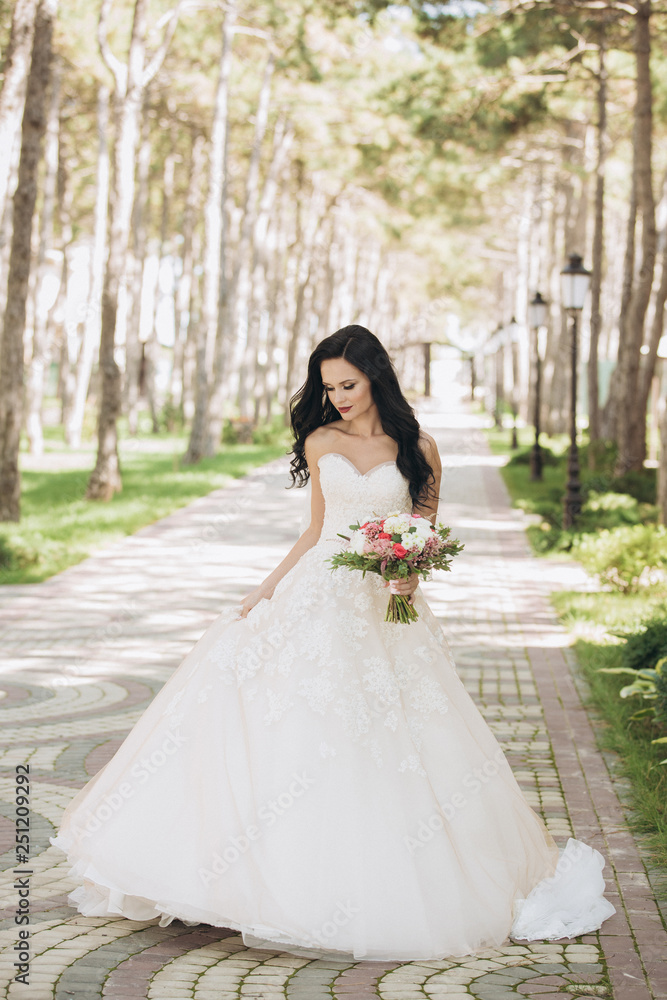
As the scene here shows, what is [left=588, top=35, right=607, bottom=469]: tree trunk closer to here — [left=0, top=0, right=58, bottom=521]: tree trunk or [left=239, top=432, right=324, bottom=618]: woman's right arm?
[left=0, top=0, right=58, bottom=521]: tree trunk

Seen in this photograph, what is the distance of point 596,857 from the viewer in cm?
455

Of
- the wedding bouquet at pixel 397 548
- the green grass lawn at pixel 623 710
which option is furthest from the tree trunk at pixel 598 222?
the wedding bouquet at pixel 397 548

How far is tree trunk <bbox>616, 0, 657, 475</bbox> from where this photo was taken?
17.3 metres

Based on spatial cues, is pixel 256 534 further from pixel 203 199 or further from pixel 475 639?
pixel 203 199

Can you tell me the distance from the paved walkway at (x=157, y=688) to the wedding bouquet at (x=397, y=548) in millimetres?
1370

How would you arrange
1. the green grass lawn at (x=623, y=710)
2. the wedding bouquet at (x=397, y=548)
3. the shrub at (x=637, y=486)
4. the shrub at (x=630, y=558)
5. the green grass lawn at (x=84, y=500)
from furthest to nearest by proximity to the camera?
the shrub at (x=637, y=486), the green grass lawn at (x=84, y=500), the shrub at (x=630, y=558), the green grass lawn at (x=623, y=710), the wedding bouquet at (x=397, y=548)

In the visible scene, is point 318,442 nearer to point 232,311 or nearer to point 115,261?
point 115,261

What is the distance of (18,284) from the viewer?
14172mm

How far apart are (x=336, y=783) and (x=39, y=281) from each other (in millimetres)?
28928

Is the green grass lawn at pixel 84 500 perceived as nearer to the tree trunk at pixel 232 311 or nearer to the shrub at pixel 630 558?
the tree trunk at pixel 232 311

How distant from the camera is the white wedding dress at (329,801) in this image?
152 inches

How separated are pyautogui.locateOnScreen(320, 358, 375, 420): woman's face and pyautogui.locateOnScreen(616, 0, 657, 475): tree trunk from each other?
13984 millimetres

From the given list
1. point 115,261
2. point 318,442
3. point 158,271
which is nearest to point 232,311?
point 115,261

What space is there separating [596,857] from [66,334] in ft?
128
